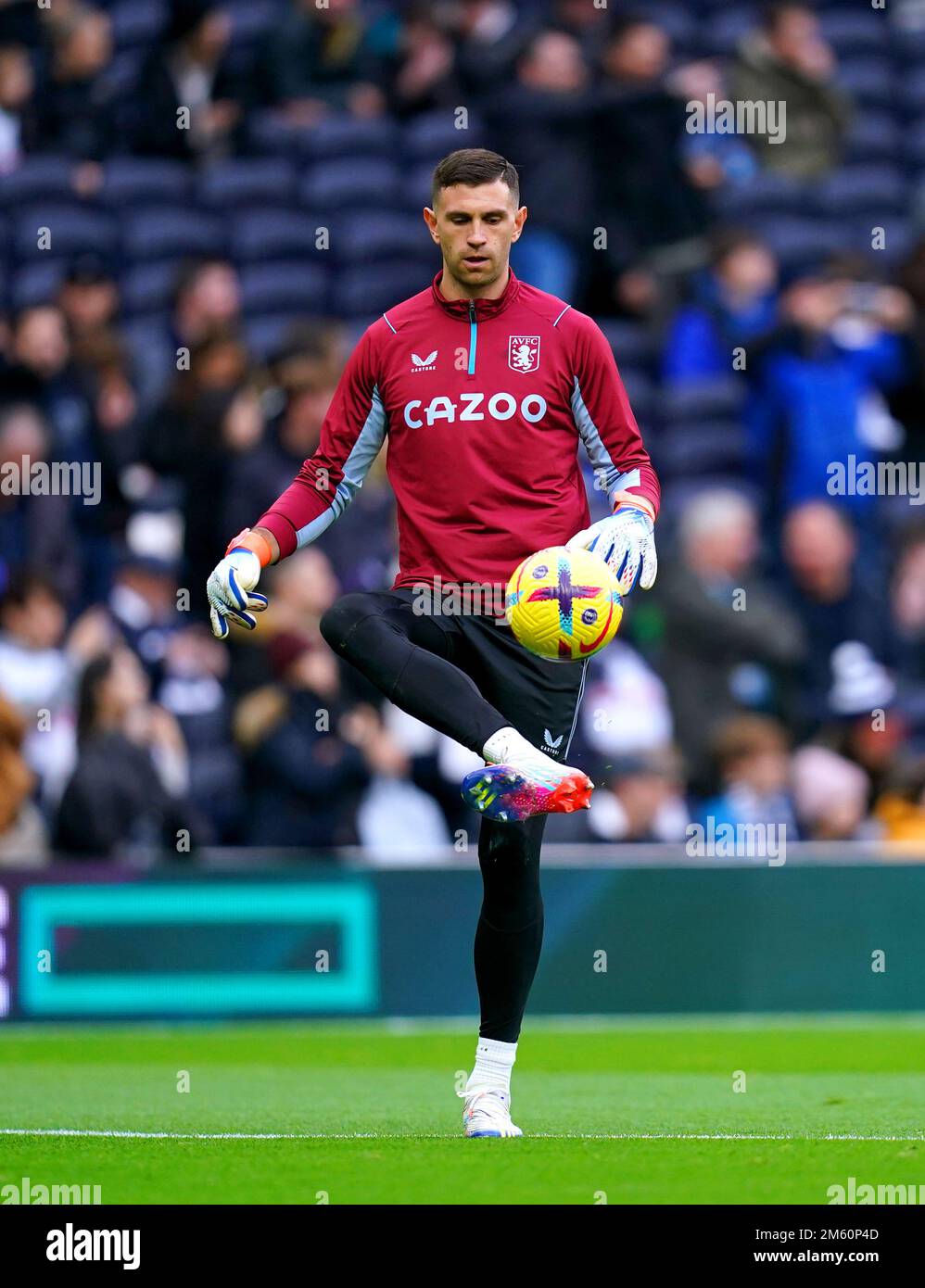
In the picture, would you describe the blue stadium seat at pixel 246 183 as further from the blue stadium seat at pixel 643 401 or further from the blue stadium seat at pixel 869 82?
the blue stadium seat at pixel 869 82

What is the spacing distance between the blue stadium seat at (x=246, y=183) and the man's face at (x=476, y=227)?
339 inches

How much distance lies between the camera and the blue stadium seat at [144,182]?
14.5 m

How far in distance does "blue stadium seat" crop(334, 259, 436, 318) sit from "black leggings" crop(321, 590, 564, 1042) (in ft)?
26.9

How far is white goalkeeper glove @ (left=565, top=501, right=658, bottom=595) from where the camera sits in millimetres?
6055

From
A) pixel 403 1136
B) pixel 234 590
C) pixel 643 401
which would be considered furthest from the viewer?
pixel 643 401

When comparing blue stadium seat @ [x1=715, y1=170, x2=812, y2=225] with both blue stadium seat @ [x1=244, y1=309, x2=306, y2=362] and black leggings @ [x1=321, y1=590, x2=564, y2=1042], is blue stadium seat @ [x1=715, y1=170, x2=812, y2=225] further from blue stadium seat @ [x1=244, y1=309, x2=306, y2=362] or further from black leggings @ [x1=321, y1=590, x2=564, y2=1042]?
black leggings @ [x1=321, y1=590, x2=564, y2=1042]

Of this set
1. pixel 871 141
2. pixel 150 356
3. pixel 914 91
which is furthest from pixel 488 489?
pixel 914 91

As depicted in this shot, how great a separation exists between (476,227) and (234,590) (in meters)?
1.21

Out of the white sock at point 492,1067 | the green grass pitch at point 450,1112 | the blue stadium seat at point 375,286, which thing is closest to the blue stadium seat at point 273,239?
the blue stadium seat at point 375,286

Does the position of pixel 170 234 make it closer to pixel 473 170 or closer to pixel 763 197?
pixel 763 197

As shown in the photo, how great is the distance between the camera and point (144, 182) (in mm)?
14539

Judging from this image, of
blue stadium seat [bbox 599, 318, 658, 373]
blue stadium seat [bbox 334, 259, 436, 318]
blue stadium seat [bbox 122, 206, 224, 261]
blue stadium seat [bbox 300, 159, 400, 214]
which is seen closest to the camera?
blue stadium seat [bbox 599, 318, 658, 373]

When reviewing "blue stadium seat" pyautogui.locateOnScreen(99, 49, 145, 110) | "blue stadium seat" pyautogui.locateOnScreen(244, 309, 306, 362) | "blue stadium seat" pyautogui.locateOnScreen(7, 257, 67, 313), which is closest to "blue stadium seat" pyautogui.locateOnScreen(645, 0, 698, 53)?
"blue stadium seat" pyautogui.locateOnScreen(244, 309, 306, 362)

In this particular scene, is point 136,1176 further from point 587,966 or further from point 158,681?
point 158,681
